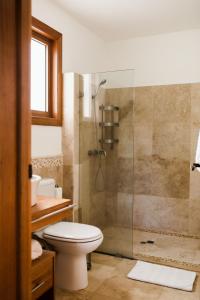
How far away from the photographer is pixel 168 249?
3.27 meters

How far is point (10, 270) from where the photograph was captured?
1239mm

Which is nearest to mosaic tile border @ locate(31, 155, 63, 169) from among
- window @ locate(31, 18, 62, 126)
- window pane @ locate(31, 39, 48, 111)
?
window @ locate(31, 18, 62, 126)

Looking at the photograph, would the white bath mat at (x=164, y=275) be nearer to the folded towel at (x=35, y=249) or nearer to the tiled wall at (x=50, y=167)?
the folded towel at (x=35, y=249)

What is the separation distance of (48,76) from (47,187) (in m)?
1.14

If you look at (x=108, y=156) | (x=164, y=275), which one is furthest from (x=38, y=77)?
(x=164, y=275)

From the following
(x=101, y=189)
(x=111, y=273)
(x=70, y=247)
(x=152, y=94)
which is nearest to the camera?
(x=70, y=247)

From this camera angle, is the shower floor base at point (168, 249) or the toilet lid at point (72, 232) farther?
the shower floor base at point (168, 249)

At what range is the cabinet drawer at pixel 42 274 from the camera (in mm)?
1911

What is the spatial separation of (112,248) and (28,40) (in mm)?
2466

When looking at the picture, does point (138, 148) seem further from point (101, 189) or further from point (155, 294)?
point (155, 294)

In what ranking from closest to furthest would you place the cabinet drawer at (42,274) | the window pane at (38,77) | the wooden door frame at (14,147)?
the wooden door frame at (14,147) → the cabinet drawer at (42,274) → the window pane at (38,77)

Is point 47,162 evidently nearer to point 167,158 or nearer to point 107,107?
point 107,107

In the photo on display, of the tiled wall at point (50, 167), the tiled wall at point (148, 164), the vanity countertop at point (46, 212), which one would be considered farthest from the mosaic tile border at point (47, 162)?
the vanity countertop at point (46, 212)

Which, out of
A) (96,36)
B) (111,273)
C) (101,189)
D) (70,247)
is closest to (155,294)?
(111,273)
